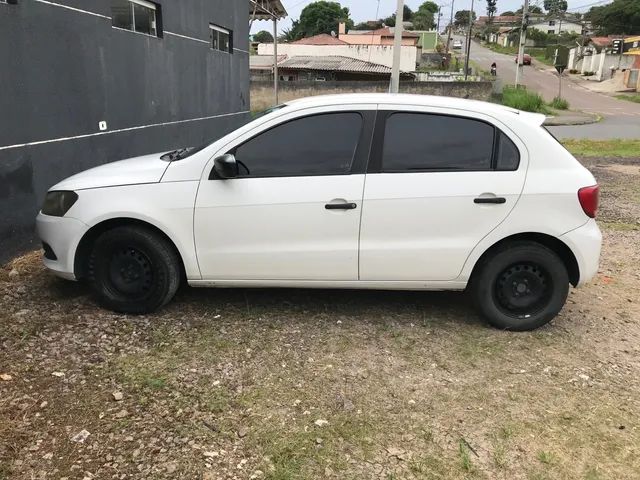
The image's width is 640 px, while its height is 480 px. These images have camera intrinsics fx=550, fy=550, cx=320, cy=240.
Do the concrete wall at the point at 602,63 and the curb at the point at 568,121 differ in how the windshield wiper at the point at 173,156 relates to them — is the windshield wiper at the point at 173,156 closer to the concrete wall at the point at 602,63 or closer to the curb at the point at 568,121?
the curb at the point at 568,121

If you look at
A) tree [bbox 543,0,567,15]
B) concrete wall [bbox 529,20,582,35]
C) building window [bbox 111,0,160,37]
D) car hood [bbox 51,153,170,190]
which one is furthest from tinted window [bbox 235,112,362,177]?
concrete wall [bbox 529,20,582,35]

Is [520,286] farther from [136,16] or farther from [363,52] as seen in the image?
[363,52]

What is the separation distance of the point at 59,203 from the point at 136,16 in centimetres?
521

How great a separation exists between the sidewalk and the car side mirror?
2502 cm

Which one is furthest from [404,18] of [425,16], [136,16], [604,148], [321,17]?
[136,16]

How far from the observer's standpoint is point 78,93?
21.3ft

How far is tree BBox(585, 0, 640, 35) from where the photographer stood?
82.7 metres

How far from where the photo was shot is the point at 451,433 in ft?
9.95

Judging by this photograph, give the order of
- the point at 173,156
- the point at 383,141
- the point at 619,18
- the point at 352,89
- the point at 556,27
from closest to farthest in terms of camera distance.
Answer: the point at 383,141, the point at 173,156, the point at 352,89, the point at 619,18, the point at 556,27

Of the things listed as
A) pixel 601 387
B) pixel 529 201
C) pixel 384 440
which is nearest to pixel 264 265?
pixel 384 440

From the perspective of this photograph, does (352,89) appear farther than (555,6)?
No

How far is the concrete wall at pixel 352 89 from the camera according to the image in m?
33.0

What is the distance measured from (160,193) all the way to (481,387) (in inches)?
102

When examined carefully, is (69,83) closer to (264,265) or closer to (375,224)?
(264,265)
